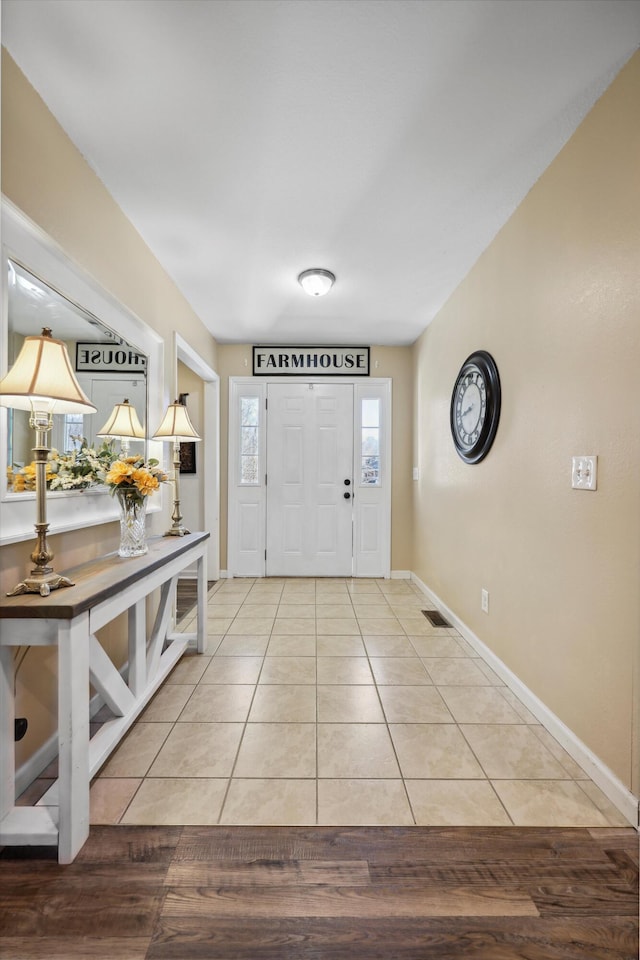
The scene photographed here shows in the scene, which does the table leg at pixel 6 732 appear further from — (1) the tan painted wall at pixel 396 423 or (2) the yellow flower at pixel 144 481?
(1) the tan painted wall at pixel 396 423

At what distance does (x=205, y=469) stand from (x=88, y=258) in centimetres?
256

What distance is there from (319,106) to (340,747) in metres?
2.48

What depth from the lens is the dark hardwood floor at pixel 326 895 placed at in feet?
3.34

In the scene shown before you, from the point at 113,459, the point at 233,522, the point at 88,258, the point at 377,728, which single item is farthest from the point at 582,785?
the point at 233,522

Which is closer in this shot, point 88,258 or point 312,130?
point 312,130

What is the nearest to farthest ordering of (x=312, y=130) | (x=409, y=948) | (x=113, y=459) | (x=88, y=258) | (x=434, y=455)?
(x=409, y=948)
(x=312, y=130)
(x=88, y=258)
(x=113, y=459)
(x=434, y=455)

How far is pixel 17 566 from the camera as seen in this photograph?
144 cm

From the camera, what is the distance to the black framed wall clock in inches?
94.8

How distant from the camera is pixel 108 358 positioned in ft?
6.87

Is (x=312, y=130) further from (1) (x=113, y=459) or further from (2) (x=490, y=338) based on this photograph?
(1) (x=113, y=459)

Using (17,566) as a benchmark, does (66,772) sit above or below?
below

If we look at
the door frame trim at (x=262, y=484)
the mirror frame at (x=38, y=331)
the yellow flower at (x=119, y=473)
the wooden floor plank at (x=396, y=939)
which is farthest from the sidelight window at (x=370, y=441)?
the wooden floor plank at (x=396, y=939)

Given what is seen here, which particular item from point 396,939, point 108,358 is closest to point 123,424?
point 108,358

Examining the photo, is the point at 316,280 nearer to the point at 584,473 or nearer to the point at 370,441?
the point at 370,441
